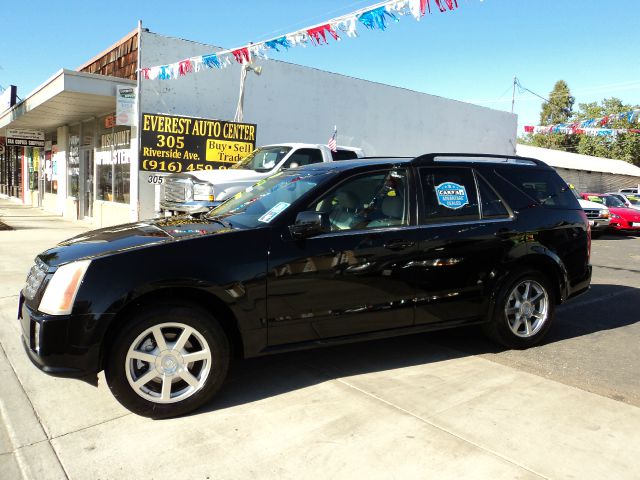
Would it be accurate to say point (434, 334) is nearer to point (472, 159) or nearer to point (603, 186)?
point (472, 159)

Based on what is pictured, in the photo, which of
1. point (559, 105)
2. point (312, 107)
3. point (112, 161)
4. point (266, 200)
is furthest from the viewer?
point (559, 105)

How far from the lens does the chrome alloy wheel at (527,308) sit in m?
4.75

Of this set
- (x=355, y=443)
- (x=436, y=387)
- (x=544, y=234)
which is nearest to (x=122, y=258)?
(x=355, y=443)

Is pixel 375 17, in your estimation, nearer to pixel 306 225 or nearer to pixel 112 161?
pixel 306 225

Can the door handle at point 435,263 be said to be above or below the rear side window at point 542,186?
below

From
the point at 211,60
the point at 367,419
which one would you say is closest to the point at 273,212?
the point at 367,419

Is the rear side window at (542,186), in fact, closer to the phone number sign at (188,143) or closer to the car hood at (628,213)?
the phone number sign at (188,143)

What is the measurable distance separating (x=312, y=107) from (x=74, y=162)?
29.3 feet

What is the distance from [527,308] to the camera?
4832mm

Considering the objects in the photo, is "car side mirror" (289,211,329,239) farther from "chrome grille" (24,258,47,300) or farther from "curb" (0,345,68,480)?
Answer: "curb" (0,345,68,480)

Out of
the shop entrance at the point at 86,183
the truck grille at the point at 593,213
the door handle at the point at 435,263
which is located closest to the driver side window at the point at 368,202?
the door handle at the point at 435,263

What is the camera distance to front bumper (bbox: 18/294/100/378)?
3158mm

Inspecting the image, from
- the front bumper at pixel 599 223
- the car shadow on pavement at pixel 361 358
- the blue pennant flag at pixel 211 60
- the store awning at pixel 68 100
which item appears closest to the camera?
the car shadow on pavement at pixel 361 358

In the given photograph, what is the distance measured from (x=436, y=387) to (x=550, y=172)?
8.74 ft
